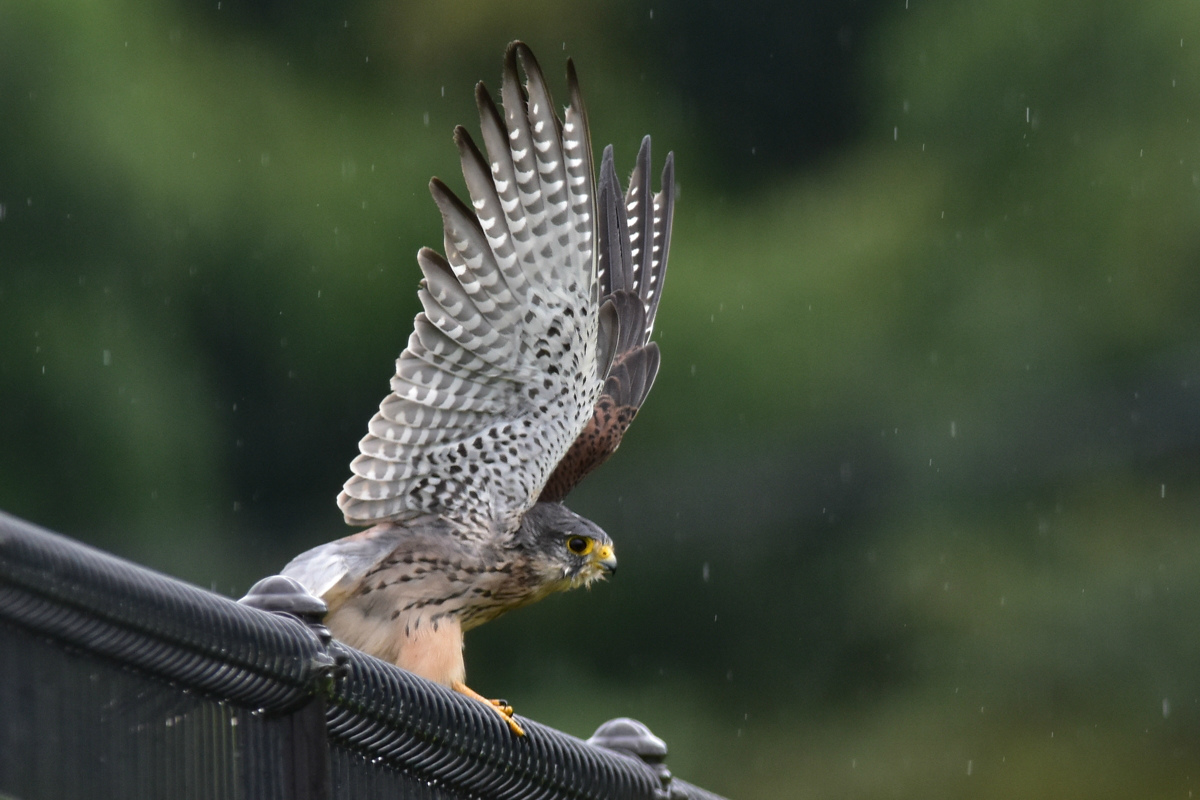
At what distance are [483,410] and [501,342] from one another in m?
0.16

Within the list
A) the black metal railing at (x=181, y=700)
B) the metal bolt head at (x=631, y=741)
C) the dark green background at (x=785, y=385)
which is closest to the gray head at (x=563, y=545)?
the metal bolt head at (x=631, y=741)

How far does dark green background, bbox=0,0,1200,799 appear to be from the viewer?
711 cm

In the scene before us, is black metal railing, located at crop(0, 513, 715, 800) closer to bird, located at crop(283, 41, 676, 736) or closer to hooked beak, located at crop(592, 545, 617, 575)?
bird, located at crop(283, 41, 676, 736)

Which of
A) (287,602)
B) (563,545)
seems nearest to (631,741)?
(287,602)

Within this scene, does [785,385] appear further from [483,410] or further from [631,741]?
[631,741]

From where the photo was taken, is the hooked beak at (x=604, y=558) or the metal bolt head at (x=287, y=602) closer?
the metal bolt head at (x=287, y=602)

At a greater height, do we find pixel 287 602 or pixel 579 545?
pixel 287 602

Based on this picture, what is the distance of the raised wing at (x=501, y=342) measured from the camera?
11.0 feet

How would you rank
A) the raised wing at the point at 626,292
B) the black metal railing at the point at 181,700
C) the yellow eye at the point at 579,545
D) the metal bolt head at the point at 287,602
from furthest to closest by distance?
1. the raised wing at the point at 626,292
2. the yellow eye at the point at 579,545
3. the metal bolt head at the point at 287,602
4. the black metal railing at the point at 181,700

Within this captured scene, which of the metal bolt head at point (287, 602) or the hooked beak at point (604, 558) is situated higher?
the metal bolt head at point (287, 602)

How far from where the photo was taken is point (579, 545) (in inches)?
150

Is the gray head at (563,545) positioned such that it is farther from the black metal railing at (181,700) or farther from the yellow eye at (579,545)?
the black metal railing at (181,700)

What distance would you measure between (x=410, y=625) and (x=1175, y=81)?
5.71 m

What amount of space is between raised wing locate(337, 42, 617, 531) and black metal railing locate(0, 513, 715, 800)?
1.46 m
